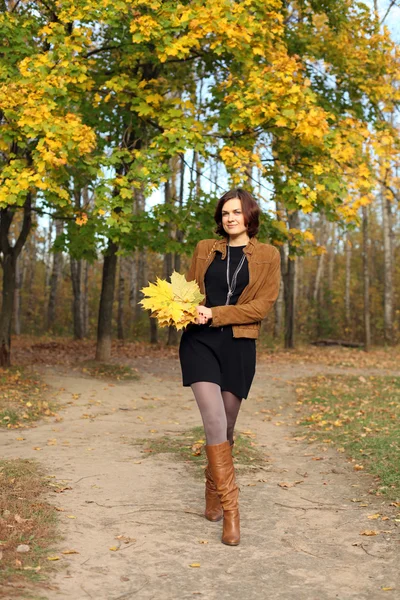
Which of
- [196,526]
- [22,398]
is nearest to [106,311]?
[22,398]

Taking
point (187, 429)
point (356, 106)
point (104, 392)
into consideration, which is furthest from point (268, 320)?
point (187, 429)

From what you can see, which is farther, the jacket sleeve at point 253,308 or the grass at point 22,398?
the grass at point 22,398

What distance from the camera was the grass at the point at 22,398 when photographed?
9.52 m

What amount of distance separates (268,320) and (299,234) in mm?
20085

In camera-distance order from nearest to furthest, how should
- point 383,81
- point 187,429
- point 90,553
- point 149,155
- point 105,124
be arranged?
point 90,553 < point 187,429 < point 149,155 < point 105,124 < point 383,81

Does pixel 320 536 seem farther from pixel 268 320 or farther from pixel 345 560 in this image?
pixel 268 320

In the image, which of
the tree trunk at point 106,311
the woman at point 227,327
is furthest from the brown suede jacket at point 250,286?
the tree trunk at point 106,311

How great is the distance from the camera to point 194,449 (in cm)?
751

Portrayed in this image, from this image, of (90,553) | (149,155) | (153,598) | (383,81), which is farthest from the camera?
(383,81)

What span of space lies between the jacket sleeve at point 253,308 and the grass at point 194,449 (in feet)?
7.98

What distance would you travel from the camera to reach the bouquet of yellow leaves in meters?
4.48

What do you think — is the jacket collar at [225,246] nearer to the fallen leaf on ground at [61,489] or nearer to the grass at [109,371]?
the fallen leaf on ground at [61,489]

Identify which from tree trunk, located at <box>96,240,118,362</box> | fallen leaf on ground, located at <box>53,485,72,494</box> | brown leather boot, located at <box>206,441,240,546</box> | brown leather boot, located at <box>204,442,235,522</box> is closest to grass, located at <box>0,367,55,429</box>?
tree trunk, located at <box>96,240,118,362</box>

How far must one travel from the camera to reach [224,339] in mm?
4730
